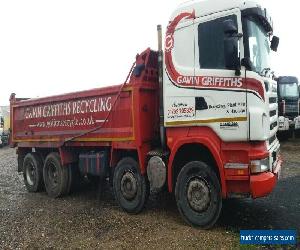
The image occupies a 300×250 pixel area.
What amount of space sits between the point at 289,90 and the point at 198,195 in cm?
1672

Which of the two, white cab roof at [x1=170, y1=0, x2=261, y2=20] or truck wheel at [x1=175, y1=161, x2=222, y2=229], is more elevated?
white cab roof at [x1=170, y1=0, x2=261, y2=20]

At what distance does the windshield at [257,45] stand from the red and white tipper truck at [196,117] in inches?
0.7

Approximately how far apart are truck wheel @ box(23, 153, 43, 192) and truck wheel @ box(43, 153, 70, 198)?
1.33 ft

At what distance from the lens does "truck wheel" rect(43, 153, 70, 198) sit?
30.0 ft

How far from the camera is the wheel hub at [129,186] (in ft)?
23.8

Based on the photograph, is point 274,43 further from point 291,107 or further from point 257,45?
point 291,107

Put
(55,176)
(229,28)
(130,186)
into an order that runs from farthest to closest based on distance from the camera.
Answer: (55,176), (130,186), (229,28)

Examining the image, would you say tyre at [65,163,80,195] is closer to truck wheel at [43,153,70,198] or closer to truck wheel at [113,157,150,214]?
truck wheel at [43,153,70,198]

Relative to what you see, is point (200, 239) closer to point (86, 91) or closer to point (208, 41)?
point (208, 41)

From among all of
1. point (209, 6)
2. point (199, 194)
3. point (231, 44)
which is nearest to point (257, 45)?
point (231, 44)

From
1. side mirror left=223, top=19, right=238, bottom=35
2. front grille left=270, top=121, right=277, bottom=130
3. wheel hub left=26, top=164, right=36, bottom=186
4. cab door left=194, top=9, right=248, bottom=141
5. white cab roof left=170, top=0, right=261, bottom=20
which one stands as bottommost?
wheel hub left=26, top=164, right=36, bottom=186

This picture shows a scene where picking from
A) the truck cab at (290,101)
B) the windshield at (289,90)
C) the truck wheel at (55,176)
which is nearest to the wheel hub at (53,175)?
the truck wheel at (55,176)

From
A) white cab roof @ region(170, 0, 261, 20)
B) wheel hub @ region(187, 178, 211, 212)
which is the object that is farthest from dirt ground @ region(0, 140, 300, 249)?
white cab roof @ region(170, 0, 261, 20)

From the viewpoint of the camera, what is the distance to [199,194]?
6207 millimetres
